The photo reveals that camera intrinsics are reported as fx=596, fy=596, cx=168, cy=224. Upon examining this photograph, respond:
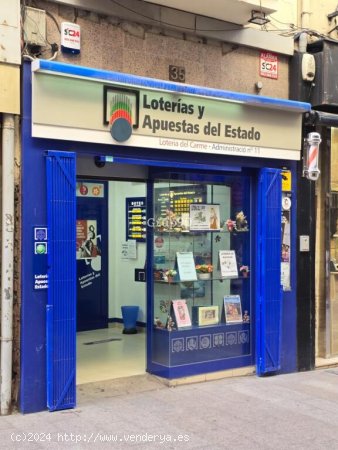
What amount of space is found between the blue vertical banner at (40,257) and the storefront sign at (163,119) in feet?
3.07

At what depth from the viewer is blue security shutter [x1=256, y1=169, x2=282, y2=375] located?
24.4ft

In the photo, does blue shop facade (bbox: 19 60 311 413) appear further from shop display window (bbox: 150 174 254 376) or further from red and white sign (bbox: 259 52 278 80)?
red and white sign (bbox: 259 52 278 80)

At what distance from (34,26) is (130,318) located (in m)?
5.45

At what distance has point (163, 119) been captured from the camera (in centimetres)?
648

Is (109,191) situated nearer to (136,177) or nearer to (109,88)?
(136,177)

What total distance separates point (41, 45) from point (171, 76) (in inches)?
63.5

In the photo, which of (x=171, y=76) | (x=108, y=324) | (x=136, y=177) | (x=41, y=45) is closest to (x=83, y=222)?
(x=108, y=324)

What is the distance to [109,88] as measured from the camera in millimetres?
6047

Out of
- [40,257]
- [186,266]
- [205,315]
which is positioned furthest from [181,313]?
[40,257]

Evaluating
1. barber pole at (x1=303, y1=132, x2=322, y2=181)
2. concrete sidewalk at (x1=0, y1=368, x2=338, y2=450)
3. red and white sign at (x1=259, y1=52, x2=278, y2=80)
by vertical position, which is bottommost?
concrete sidewalk at (x1=0, y1=368, x2=338, y2=450)

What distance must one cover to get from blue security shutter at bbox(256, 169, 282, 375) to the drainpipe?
10.6 feet

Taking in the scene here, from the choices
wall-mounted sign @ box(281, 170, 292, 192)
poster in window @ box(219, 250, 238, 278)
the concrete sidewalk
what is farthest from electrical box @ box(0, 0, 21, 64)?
wall-mounted sign @ box(281, 170, 292, 192)

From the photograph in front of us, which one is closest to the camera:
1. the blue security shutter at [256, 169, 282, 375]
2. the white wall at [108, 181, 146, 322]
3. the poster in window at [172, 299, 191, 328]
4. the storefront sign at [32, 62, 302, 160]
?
the storefront sign at [32, 62, 302, 160]

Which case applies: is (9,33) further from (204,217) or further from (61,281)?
(204,217)
